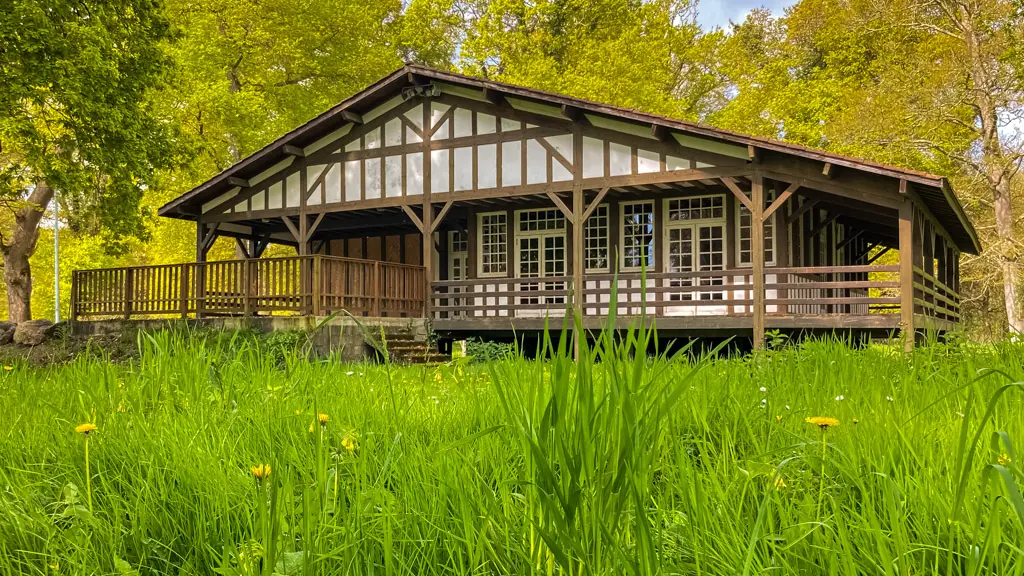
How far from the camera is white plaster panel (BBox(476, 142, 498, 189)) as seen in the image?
1591 cm

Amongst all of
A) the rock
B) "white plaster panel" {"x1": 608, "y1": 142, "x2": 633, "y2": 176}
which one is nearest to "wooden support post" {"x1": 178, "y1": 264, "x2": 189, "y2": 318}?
the rock

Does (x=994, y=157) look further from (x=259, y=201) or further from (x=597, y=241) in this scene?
(x=259, y=201)

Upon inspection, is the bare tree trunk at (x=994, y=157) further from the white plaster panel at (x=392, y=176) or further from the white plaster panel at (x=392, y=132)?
the white plaster panel at (x=392, y=176)

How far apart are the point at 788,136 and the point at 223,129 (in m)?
20.5

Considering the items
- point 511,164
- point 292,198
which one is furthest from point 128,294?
point 511,164

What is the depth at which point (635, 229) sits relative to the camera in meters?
16.7

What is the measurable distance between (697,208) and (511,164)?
13.8 feet

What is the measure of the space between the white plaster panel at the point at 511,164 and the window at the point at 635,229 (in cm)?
275

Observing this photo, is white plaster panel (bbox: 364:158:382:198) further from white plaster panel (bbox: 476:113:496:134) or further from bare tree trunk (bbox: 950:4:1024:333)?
bare tree trunk (bbox: 950:4:1024:333)

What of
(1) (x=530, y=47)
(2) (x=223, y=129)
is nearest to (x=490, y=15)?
(1) (x=530, y=47)

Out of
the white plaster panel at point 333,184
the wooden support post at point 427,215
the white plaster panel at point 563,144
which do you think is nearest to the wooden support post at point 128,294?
the white plaster panel at point 333,184

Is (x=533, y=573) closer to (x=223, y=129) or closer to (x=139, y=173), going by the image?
(x=139, y=173)

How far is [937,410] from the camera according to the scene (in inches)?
121

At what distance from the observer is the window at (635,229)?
53.9 ft
